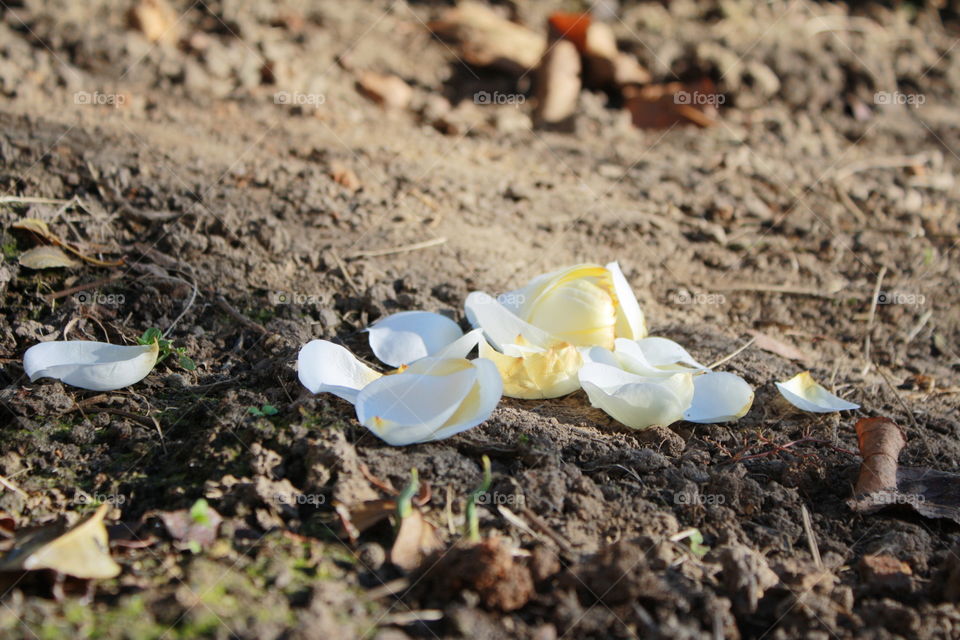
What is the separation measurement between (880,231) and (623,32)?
5.99ft

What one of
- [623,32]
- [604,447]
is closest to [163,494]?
[604,447]

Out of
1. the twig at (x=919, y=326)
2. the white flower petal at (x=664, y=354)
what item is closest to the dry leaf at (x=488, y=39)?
the twig at (x=919, y=326)

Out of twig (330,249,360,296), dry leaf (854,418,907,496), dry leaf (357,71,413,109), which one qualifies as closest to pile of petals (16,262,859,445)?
dry leaf (854,418,907,496)

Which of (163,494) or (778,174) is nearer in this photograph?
(163,494)

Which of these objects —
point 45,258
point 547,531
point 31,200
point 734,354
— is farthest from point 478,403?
point 31,200

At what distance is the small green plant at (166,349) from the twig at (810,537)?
146 centimetres

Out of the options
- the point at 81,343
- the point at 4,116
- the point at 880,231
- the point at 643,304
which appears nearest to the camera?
the point at 81,343

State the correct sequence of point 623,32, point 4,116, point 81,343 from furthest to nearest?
1. point 623,32
2. point 4,116
3. point 81,343

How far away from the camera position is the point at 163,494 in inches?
69.7

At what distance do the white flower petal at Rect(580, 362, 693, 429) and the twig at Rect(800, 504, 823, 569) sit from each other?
36 cm

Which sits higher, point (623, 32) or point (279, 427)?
point (623, 32)

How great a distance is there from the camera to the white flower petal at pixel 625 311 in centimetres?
235

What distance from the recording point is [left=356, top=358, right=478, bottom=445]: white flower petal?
1854mm

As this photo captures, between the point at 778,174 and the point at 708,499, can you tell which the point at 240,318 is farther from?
the point at 778,174
